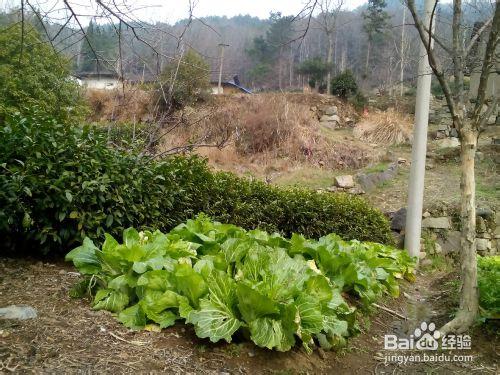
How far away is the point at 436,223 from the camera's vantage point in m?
7.39

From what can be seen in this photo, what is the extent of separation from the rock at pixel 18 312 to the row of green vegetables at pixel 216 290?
0.34 meters

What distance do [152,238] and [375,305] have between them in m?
1.94

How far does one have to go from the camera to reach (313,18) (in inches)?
Answer: 127

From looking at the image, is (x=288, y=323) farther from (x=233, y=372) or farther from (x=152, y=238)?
(x=152, y=238)

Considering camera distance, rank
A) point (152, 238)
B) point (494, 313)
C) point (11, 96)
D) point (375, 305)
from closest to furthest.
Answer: point (494, 313), point (152, 238), point (375, 305), point (11, 96)

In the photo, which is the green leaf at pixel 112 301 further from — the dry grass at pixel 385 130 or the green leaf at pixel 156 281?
the dry grass at pixel 385 130

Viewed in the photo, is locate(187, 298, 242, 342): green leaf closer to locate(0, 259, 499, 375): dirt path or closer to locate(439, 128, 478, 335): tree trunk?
locate(0, 259, 499, 375): dirt path

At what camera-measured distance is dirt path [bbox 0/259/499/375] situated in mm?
2018

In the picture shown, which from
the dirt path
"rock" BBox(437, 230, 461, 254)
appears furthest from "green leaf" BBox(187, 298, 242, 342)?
"rock" BBox(437, 230, 461, 254)

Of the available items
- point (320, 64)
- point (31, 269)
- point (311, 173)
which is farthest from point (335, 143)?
point (320, 64)

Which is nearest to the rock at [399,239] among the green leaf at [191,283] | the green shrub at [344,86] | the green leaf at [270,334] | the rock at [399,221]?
the rock at [399,221]

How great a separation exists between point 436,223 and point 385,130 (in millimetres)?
6120

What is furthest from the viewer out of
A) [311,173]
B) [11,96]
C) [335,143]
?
[335,143]

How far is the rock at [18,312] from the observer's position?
7.69 ft
